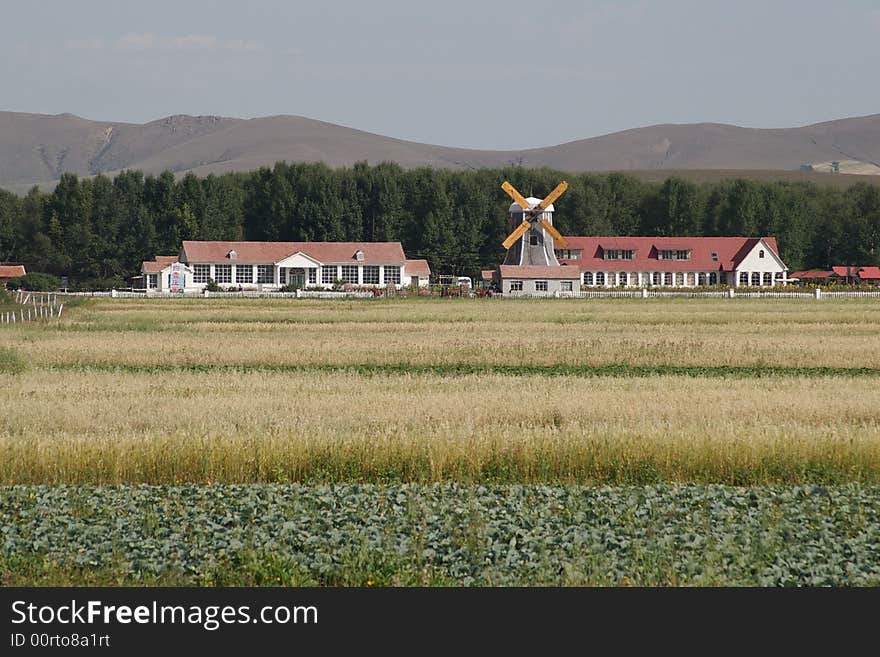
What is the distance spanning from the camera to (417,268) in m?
106

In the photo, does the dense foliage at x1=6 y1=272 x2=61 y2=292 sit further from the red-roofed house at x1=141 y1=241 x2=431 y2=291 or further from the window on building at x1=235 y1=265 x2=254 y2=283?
the window on building at x1=235 y1=265 x2=254 y2=283

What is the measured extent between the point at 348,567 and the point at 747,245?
9823 cm

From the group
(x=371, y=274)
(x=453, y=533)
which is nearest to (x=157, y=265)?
(x=371, y=274)

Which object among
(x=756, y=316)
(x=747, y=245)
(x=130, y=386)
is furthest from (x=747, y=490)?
(x=747, y=245)

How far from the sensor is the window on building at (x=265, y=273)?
100688mm

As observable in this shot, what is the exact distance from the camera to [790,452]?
640 inches

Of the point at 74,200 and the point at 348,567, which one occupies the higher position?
the point at 74,200

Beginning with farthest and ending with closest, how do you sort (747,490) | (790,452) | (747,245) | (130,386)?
1. (747,245)
2. (130,386)
3. (790,452)
4. (747,490)

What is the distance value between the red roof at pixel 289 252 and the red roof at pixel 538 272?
14.7m

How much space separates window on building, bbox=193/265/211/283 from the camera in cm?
9875

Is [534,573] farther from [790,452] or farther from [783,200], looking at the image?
[783,200]

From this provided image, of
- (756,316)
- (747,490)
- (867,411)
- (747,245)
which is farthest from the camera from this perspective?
(747,245)

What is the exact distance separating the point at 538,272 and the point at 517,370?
60.4 m

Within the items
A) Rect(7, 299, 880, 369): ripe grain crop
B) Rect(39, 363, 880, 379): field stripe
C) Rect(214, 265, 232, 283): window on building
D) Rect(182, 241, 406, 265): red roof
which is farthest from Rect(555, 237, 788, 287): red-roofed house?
Rect(39, 363, 880, 379): field stripe
